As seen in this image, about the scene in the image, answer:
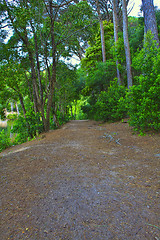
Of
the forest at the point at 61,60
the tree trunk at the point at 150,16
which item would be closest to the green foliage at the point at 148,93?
the forest at the point at 61,60

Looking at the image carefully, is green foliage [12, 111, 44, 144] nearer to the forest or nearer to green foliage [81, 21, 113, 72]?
the forest

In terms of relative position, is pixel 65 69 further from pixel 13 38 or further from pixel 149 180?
pixel 149 180

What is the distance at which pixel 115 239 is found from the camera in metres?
1.15

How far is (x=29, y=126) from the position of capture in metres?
8.13

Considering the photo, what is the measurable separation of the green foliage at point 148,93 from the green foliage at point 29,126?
491 centimetres

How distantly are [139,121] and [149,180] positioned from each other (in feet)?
8.86

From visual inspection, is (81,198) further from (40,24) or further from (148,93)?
(40,24)

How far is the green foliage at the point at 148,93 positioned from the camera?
402 cm

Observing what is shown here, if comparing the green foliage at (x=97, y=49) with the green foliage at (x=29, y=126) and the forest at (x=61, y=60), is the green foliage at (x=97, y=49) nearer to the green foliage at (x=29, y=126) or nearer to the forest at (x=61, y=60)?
the forest at (x=61, y=60)

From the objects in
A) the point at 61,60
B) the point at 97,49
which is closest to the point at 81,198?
the point at 61,60

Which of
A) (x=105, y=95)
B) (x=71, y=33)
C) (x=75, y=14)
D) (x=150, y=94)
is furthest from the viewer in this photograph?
(x=105, y=95)

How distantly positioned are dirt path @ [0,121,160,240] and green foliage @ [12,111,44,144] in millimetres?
4947

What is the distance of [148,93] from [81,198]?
11.2 feet

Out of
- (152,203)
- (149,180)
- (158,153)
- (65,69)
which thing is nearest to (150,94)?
(158,153)
